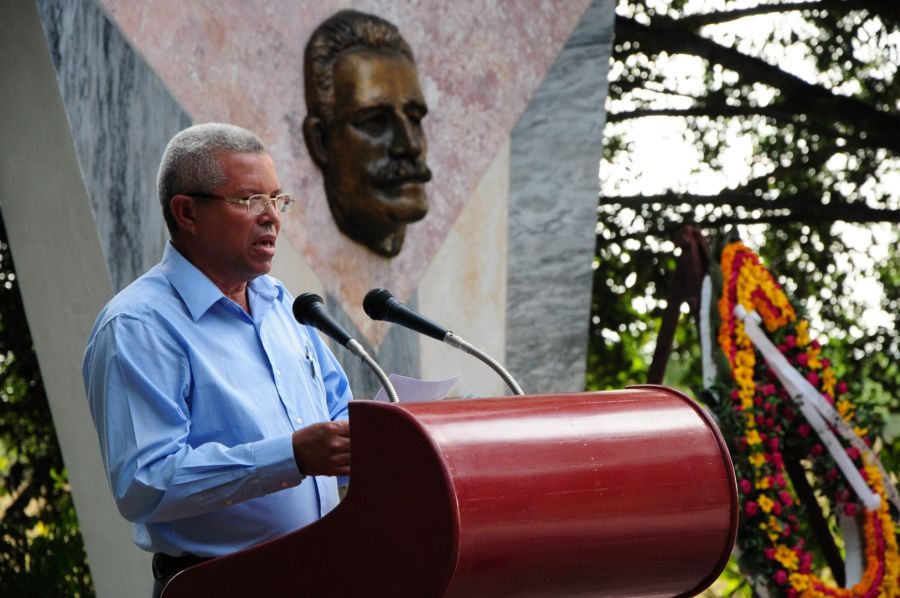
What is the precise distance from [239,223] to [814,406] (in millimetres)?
3258

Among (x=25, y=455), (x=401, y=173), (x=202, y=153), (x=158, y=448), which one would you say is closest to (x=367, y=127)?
(x=401, y=173)

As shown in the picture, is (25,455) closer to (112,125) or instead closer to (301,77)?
(301,77)

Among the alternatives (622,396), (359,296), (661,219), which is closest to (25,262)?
(359,296)

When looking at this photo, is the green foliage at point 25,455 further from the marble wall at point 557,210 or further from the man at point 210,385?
the man at point 210,385

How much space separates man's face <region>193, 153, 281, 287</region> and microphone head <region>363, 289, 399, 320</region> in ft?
0.67

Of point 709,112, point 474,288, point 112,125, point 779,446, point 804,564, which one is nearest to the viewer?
point 112,125

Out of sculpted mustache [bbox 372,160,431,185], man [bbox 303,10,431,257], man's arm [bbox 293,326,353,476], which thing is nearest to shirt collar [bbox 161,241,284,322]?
man's arm [bbox 293,326,353,476]

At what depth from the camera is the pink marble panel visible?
3.56 m

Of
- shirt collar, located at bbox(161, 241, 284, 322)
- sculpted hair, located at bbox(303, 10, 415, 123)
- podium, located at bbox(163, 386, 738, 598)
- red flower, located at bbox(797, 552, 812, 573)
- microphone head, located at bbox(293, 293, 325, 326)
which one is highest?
sculpted hair, located at bbox(303, 10, 415, 123)

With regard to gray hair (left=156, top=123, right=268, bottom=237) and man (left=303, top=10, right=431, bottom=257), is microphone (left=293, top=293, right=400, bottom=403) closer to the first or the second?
gray hair (left=156, top=123, right=268, bottom=237)

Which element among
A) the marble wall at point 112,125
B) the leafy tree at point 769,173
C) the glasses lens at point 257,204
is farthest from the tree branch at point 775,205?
the glasses lens at point 257,204

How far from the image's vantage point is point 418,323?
213cm

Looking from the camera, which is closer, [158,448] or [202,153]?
[158,448]

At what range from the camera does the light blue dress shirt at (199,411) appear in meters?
1.99
